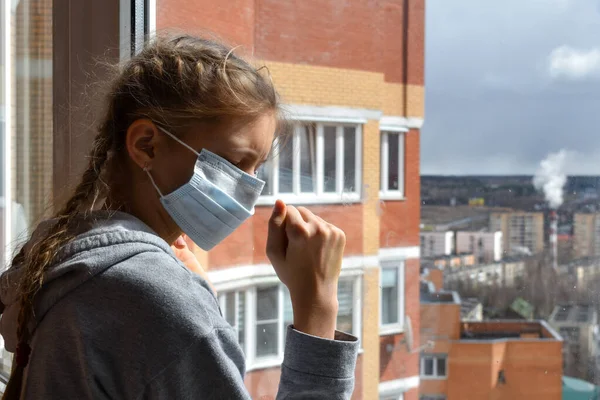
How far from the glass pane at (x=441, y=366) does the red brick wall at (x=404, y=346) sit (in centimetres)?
10

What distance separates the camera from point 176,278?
744 mm

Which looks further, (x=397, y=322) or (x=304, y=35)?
(x=304, y=35)

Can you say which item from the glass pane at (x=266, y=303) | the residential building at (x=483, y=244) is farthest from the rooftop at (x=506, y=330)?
the glass pane at (x=266, y=303)

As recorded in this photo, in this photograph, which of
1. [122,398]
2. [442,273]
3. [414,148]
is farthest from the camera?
[414,148]

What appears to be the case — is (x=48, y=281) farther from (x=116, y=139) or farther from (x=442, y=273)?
(x=442, y=273)

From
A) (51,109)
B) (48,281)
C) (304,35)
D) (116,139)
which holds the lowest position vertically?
(48,281)

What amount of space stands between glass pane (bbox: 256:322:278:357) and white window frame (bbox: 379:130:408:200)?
0.52m

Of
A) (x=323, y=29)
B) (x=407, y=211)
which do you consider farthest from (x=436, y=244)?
(x=323, y=29)

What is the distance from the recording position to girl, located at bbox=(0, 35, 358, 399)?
28.5 inches

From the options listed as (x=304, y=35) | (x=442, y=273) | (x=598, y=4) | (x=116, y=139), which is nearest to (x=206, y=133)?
(x=116, y=139)

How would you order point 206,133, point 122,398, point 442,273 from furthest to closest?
point 442,273
point 206,133
point 122,398

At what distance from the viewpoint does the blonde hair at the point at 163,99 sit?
0.86 meters

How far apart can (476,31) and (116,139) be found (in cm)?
86

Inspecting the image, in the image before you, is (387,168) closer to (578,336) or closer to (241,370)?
(578,336)
